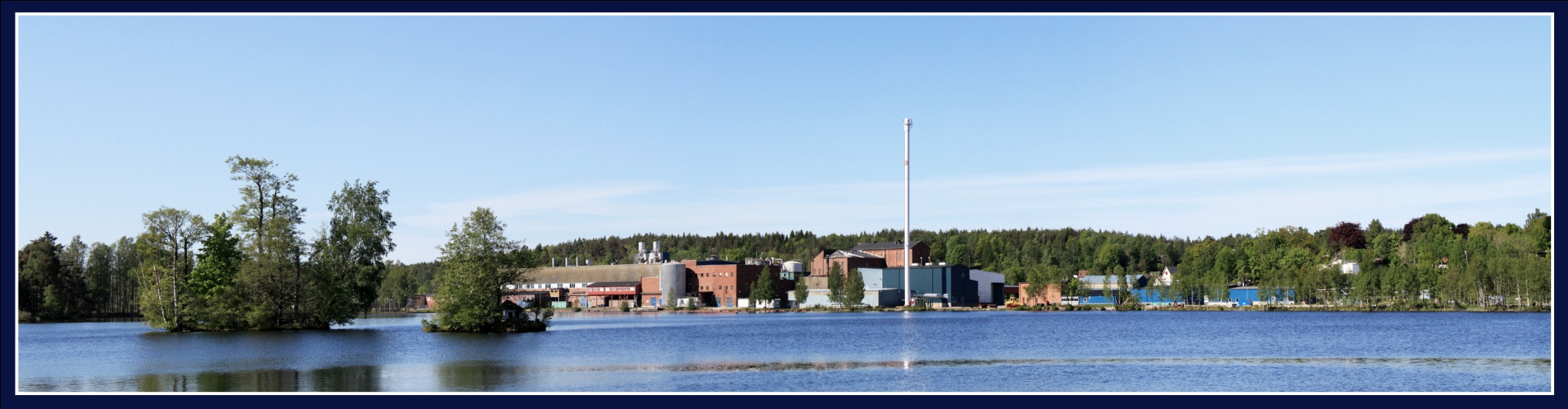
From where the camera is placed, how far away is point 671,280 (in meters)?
148

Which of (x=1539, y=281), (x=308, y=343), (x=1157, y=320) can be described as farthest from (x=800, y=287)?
(x=308, y=343)

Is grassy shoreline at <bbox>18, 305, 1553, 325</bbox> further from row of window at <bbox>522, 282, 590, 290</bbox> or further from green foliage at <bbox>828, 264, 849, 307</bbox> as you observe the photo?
row of window at <bbox>522, 282, 590, 290</bbox>

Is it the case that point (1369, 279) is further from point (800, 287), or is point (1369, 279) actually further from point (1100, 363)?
point (1100, 363)

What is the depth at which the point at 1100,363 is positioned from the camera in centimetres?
4153

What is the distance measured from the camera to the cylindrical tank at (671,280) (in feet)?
484

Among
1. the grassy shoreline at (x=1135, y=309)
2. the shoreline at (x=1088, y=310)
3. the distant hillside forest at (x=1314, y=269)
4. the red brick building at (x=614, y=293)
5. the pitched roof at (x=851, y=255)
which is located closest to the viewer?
the distant hillside forest at (x=1314, y=269)

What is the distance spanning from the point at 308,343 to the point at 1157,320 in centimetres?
6328

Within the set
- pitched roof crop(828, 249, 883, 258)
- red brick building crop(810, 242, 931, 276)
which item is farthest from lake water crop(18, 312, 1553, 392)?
red brick building crop(810, 242, 931, 276)

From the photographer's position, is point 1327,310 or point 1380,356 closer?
point 1380,356

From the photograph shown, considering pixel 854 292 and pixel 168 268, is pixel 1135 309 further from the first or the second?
pixel 168 268

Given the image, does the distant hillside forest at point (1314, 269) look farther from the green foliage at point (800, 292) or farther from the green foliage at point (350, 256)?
the green foliage at point (800, 292)

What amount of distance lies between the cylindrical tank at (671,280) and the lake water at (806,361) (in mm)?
75625

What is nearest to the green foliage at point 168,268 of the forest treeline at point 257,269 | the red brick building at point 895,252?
the forest treeline at point 257,269

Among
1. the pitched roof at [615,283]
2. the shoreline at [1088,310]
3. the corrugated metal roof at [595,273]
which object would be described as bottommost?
the shoreline at [1088,310]
